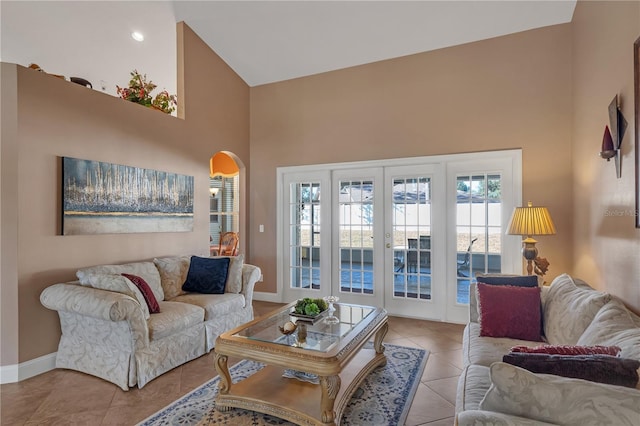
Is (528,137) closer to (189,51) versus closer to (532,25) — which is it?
(532,25)

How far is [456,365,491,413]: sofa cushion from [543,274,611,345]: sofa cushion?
608mm

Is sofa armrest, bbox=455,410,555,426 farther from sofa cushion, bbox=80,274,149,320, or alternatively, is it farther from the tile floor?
sofa cushion, bbox=80,274,149,320

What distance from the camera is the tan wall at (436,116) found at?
385 cm

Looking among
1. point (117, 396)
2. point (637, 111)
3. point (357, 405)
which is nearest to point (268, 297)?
point (117, 396)

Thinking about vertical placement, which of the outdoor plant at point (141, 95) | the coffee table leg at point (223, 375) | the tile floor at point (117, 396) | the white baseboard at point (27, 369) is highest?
the outdoor plant at point (141, 95)

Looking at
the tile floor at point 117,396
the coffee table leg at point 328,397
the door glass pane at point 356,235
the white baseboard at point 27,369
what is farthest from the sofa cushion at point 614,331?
the white baseboard at point 27,369

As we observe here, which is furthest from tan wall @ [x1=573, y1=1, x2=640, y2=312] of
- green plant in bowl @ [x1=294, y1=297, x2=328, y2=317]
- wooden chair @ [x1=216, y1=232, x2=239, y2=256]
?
wooden chair @ [x1=216, y1=232, x2=239, y2=256]

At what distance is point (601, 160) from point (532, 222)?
0.76 metres

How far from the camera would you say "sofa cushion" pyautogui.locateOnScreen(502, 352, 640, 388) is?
1201 millimetres

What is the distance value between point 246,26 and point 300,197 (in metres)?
2.39

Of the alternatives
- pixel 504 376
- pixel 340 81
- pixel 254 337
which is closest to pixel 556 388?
pixel 504 376

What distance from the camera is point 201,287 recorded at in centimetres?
379

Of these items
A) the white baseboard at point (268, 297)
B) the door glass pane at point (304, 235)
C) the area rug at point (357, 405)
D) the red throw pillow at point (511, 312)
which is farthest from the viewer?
the white baseboard at point (268, 297)

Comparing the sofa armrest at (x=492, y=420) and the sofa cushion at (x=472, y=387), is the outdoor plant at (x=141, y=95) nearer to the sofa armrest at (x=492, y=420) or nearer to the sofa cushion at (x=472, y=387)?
the sofa cushion at (x=472, y=387)
